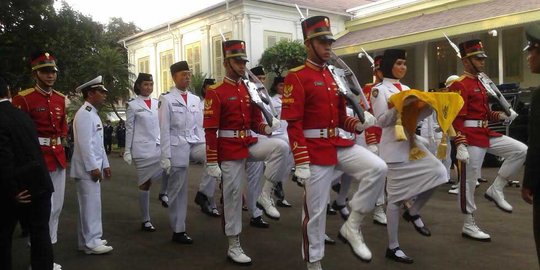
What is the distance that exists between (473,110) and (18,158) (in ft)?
15.8

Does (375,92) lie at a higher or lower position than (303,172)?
higher

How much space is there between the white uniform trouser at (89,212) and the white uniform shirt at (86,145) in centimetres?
12

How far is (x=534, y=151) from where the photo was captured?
3215 millimetres

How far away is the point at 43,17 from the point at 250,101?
30.5ft

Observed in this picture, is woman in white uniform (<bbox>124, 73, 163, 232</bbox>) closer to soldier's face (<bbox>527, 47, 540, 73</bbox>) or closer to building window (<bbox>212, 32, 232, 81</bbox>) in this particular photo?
soldier's face (<bbox>527, 47, 540, 73</bbox>)

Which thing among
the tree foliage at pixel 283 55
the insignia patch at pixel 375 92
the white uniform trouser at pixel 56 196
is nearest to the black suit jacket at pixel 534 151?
the insignia patch at pixel 375 92

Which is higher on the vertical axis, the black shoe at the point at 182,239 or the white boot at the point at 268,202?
the white boot at the point at 268,202

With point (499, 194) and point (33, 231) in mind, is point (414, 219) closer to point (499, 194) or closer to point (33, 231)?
point (499, 194)

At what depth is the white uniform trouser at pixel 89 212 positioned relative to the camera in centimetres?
568

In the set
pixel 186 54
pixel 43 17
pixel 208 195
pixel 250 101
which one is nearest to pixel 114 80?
pixel 186 54

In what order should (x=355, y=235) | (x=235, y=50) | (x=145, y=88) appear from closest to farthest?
(x=355, y=235) → (x=235, y=50) → (x=145, y=88)

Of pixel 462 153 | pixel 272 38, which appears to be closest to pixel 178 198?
pixel 462 153

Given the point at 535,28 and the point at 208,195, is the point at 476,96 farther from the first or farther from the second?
the point at 208,195

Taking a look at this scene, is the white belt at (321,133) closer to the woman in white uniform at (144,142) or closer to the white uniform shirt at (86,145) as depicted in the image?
the white uniform shirt at (86,145)
